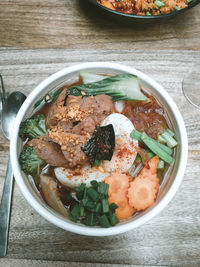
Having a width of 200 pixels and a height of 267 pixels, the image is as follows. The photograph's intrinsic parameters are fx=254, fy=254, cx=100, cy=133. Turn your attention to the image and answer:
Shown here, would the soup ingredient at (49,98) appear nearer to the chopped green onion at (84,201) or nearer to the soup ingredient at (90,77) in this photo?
the soup ingredient at (90,77)

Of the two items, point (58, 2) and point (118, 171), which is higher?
point (58, 2)

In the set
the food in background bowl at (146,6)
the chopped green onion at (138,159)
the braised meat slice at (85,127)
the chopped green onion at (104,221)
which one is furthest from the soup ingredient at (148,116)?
the food in background bowl at (146,6)

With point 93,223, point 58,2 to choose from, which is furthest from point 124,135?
point 58,2

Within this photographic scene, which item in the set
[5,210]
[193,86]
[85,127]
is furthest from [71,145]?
[193,86]

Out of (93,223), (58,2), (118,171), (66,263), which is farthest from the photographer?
(58,2)

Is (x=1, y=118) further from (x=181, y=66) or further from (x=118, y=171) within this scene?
(x=181, y=66)

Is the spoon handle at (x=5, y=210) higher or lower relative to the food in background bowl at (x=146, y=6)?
lower
